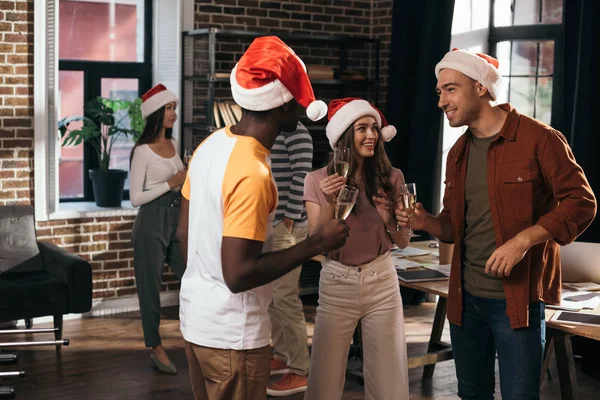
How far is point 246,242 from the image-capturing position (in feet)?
7.72

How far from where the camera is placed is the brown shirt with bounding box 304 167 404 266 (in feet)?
11.6

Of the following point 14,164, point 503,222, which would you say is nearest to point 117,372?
point 14,164

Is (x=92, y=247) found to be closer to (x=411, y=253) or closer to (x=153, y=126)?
(x=153, y=126)

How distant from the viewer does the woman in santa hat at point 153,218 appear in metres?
5.02

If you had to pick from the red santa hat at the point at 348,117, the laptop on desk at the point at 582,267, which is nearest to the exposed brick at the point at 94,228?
the red santa hat at the point at 348,117

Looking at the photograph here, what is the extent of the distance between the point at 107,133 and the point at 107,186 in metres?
0.40

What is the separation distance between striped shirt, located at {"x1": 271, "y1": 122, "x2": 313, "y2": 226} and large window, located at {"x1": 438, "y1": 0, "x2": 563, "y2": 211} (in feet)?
7.19

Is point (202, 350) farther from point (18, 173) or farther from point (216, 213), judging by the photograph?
point (18, 173)

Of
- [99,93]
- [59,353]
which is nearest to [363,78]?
[99,93]

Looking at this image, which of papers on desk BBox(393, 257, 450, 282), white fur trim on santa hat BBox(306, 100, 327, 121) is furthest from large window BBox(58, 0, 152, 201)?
→ white fur trim on santa hat BBox(306, 100, 327, 121)

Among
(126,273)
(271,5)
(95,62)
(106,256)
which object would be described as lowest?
(126,273)

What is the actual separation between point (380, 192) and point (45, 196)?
128 inches

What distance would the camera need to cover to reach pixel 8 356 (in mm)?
3764

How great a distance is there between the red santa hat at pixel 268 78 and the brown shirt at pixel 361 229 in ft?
3.58
